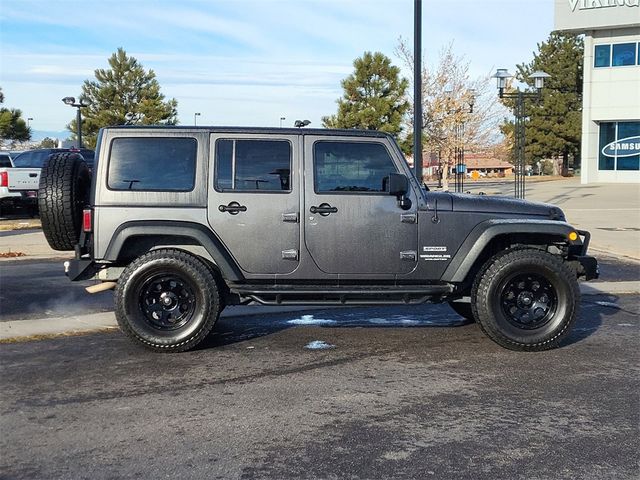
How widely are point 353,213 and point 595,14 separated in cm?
3847

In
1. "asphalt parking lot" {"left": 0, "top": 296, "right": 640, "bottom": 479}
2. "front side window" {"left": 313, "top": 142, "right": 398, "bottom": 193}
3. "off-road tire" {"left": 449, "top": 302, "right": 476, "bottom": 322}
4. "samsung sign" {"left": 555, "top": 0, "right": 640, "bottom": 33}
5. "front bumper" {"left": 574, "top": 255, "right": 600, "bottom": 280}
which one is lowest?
"asphalt parking lot" {"left": 0, "top": 296, "right": 640, "bottom": 479}

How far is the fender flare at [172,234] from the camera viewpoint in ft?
19.7

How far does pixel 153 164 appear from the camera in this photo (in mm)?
6184

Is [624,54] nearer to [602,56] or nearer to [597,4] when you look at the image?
[602,56]

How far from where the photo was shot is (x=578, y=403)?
4.82m

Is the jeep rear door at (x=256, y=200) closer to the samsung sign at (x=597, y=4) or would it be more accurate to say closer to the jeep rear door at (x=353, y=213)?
the jeep rear door at (x=353, y=213)

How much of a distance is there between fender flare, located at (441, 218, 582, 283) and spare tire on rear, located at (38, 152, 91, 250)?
329 centimetres

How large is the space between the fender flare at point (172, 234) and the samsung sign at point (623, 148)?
39.2 metres

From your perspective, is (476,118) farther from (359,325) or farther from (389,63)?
(359,325)

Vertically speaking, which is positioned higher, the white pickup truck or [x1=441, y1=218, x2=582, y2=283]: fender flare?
the white pickup truck

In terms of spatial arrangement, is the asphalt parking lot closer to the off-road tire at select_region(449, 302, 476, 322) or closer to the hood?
the off-road tire at select_region(449, 302, 476, 322)

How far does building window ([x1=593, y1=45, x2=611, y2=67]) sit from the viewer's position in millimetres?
40562

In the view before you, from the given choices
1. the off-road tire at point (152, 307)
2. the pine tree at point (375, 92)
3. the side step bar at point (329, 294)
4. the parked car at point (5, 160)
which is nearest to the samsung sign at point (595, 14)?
the pine tree at point (375, 92)

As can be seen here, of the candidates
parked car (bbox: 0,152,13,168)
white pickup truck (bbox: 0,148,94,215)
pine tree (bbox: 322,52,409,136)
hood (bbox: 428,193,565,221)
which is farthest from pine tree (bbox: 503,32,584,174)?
hood (bbox: 428,193,565,221)
